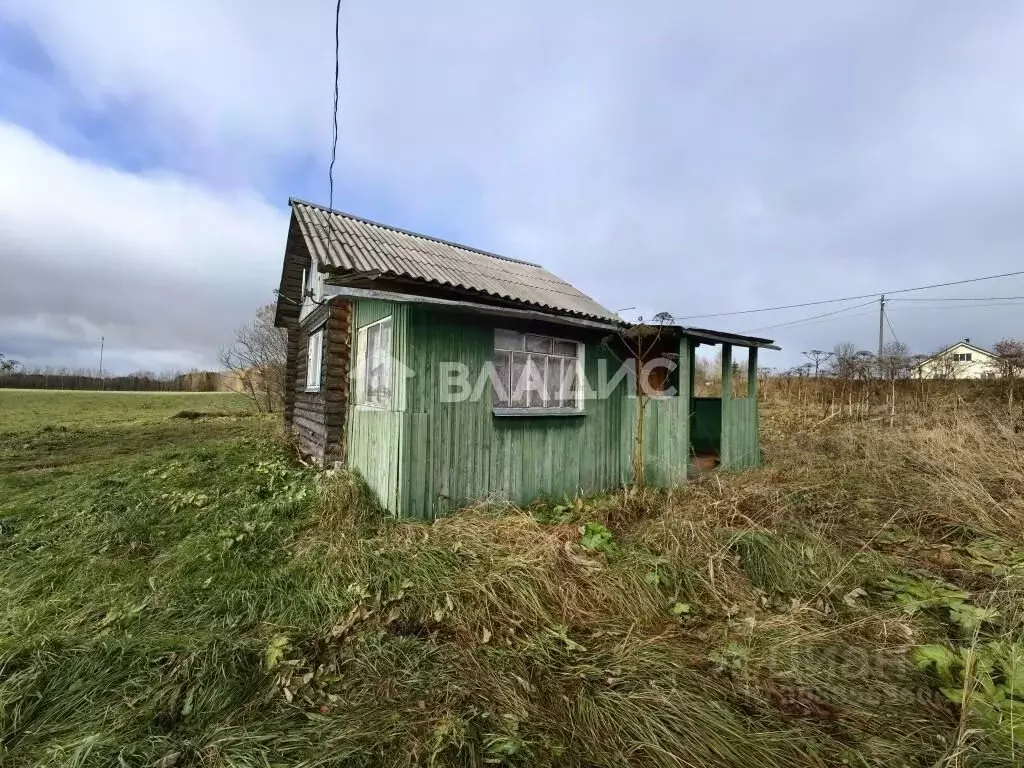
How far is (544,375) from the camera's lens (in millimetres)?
6383

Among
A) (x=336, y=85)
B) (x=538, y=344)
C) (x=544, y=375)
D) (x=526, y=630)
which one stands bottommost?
(x=526, y=630)

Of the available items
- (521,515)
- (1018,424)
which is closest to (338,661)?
(521,515)

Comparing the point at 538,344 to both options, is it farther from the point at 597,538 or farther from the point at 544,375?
the point at 597,538

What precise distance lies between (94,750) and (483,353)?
442 centimetres

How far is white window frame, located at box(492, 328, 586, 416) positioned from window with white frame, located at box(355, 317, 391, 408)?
4.48ft

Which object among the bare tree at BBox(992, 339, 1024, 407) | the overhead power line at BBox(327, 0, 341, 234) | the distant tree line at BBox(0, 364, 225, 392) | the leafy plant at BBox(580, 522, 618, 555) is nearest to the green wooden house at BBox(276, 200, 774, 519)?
the overhead power line at BBox(327, 0, 341, 234)

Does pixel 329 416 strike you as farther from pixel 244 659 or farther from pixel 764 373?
pixel 764 373

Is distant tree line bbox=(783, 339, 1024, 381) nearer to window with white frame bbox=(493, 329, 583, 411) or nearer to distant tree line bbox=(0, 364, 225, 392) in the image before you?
window with white frame bbox=(493, 329, 583, 411)

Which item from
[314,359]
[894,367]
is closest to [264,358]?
[314,359]

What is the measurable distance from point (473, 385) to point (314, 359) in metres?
5.16

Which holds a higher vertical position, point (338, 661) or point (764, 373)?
point (764, 373)

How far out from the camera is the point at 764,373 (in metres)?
19.0

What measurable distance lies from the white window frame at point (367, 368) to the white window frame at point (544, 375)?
4.20 feet

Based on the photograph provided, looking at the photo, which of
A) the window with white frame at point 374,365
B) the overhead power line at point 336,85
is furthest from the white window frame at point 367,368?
the overhead power line at point 336,85
